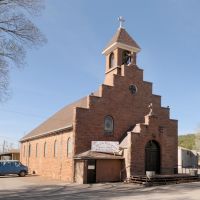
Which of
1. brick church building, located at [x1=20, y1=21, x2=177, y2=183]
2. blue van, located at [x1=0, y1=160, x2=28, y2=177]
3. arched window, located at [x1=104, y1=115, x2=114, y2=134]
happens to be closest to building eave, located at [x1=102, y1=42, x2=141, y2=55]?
brick church building, located at [x1=20, y1=21, x2=177, y2=183]

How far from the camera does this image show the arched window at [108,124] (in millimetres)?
35281

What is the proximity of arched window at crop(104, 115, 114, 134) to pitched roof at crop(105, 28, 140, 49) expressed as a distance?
30.0 feet

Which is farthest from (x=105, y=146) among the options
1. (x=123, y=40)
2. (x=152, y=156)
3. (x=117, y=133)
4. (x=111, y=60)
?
(x=123, y=40)

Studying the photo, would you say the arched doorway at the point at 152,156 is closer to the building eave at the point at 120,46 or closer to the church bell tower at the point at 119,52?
the church bell tower at the point at 119,52

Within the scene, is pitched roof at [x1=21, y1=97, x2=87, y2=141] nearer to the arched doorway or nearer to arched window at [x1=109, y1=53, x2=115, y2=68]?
arched window at [x1=109, y1=53, x2=115, y2=68]

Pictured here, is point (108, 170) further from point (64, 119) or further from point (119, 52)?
point (119, 52)

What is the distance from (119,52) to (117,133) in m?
9.33

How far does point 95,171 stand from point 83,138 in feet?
12.3

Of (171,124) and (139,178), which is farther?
(171,124)

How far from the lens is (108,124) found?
117 ft

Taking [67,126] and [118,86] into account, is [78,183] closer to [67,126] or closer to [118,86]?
[67,126]

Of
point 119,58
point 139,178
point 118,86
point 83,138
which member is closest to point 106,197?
point 139,178

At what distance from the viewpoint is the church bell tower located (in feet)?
126

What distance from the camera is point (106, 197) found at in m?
21.3
